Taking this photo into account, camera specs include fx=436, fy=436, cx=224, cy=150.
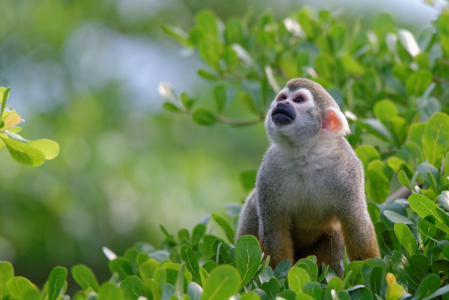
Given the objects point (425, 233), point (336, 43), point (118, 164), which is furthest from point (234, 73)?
point (118, 164)

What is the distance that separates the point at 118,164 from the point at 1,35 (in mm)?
3524

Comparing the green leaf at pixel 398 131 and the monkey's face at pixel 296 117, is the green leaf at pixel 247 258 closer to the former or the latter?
the monkey's face at pixel 296 117

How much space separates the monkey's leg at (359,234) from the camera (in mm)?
2258

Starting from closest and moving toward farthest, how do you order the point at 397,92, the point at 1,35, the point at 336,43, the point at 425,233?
1. the point at 425,233
2. the point at 397,92
3. the point at 336,43
4. the point at 1,35

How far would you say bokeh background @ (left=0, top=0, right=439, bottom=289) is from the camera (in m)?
7.44

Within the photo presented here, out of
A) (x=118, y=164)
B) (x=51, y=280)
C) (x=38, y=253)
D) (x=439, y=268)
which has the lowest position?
(x=38, y=253)

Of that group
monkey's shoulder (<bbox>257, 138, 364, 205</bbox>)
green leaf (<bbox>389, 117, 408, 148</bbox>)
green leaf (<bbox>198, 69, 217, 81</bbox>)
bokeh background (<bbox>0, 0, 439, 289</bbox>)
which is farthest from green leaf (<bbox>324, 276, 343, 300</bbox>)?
bokeh background (<bbox>0, 0, 439, 289</bbox>)

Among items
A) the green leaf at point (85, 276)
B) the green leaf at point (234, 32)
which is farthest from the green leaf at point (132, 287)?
the green leaf at point (234, 32)

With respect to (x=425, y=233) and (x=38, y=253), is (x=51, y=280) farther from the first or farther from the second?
(x=38, y=253)

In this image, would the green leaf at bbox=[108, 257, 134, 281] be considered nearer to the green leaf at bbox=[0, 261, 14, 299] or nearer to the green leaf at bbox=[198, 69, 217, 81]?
the green leaf at bbox=[0, 261, 14, 299]

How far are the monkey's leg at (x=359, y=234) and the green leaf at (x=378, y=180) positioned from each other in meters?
0.23

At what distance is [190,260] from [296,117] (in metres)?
1.09

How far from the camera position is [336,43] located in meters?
3.49

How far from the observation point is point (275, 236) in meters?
2.44
